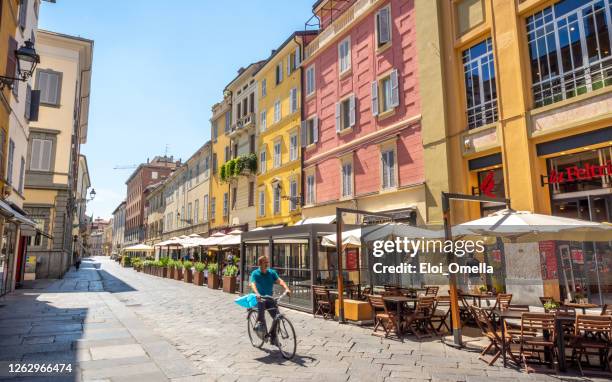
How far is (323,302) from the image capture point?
11.1m

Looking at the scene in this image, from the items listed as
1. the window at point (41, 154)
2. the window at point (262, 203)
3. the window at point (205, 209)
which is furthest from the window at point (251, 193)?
the window at point (41, 154)

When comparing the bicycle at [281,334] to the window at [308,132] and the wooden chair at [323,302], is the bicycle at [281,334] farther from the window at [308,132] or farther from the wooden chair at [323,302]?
the window at [308,132]

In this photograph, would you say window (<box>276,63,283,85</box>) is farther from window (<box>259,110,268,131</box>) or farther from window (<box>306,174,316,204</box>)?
window (<box>306,174,316,204</box>)

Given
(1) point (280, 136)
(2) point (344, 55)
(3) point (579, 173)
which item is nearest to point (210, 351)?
(3) point (579, 173)

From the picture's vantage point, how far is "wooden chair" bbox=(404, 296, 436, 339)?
8.37 metres

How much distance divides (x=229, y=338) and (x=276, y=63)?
825 inches

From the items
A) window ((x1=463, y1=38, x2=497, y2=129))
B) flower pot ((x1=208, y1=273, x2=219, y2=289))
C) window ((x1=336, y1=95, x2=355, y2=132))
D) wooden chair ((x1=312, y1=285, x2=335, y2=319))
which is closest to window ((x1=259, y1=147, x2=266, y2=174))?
window ((x1=336, y1=95, x2=355, y2=132))

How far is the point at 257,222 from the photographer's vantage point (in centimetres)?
2644

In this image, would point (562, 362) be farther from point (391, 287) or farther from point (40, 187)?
point (40, 187)

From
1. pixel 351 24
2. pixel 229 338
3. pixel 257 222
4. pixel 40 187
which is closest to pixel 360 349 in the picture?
pixel 229 338

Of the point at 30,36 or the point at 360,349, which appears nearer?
the point at 360,349

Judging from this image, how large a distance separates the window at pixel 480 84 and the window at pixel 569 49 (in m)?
1.33

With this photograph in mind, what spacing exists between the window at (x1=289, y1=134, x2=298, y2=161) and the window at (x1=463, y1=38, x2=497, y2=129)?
11288 millimetres

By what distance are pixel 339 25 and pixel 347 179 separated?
25.7 feet
